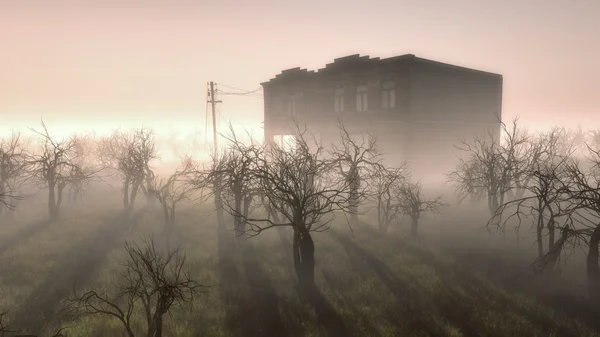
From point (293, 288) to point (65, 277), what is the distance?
11.0 metres

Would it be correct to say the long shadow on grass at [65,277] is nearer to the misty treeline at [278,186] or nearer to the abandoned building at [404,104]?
the misty treeline at [278,186]

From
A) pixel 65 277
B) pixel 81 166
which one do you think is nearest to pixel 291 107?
pixel 81 166

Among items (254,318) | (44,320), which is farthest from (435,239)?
(44,320)

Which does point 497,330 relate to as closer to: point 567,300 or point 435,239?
point 567,300

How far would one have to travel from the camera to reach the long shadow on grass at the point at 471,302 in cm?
1201

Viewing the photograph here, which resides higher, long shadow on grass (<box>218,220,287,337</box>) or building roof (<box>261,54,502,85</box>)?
building roof (<box>261,54,502,85</box>)

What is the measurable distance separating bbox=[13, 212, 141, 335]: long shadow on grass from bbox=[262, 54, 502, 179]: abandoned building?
59.7 feet

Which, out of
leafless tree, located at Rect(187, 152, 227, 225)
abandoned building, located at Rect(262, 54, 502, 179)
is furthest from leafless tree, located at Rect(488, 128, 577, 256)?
leafless tree, located at Rect(187, 152, 227, 225)

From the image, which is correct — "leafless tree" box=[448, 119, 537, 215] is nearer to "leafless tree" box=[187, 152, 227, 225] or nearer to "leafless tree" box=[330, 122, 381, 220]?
"leafless tree" box=[330, 122, 381, 220]

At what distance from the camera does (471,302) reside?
13.5m

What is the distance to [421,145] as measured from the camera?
33781 mm

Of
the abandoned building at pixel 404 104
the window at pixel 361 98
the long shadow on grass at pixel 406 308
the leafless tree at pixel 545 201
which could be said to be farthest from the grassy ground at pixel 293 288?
the window at pixel 361 98

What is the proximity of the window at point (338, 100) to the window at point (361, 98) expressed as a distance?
6.23 feet

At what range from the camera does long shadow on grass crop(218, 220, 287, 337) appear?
12452 mm
